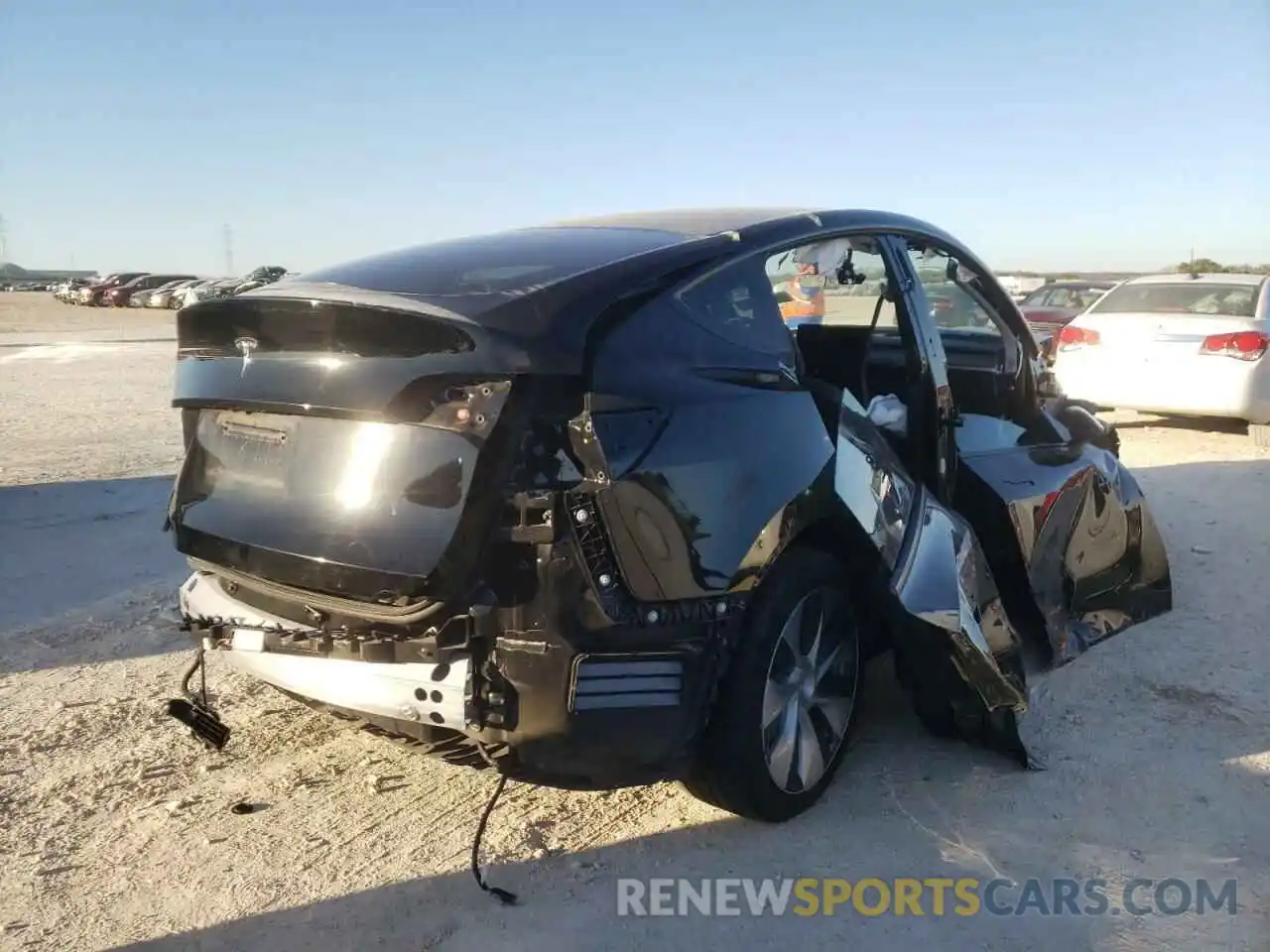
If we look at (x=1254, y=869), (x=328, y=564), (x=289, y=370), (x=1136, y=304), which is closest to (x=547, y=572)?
(x=328, y=564)

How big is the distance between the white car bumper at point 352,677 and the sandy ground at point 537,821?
1.74 ft

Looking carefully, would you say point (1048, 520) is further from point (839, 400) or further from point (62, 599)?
point (62, 599)

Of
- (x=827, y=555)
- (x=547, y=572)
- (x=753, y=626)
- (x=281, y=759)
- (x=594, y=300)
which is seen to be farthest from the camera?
(x=281, y=759)

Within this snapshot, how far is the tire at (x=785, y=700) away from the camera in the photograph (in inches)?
113

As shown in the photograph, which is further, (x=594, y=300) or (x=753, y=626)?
(x=753, y=626)

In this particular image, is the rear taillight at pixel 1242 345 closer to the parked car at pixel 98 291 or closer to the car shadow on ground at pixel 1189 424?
the car shadow on ground at pixel 1189 424

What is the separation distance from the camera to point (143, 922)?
8.73 ft

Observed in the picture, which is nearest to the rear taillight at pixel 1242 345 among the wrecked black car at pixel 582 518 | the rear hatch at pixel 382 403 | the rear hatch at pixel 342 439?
the wrecked black car at pixel 582 518

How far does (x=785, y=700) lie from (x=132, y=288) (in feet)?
187

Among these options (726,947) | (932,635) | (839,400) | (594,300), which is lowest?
(726,947)

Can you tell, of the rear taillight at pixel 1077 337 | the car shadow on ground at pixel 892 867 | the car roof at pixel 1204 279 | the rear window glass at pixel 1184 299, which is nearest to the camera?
the car shadow on ground at pixel 892 867

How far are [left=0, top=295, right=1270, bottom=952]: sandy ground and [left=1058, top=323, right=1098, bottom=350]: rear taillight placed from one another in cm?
582

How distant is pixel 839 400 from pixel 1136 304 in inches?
342

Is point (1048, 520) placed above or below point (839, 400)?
below
